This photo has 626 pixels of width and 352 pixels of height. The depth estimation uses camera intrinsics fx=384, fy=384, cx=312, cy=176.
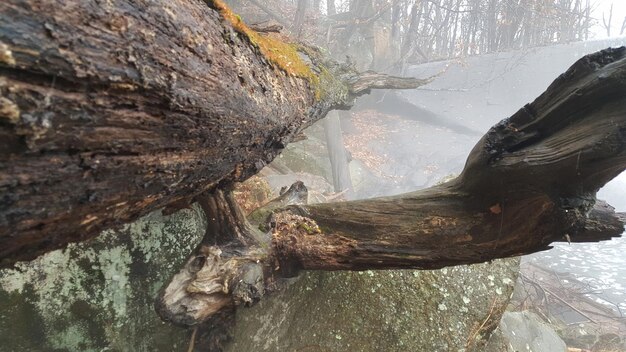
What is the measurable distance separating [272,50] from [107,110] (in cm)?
162

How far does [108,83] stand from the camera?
1.02 m

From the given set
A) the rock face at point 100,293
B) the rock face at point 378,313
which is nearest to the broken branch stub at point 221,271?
the rock face at point 378,313

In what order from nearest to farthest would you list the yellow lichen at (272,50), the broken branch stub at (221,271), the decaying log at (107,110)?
the decaying log at (107,110) → the yellow lichen at (272,50) → the broken branch stub at (221,271)

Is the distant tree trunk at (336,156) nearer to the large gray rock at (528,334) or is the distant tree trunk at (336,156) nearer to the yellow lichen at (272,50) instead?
the large gray rock at (528,334)

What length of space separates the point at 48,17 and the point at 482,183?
185 centimetres

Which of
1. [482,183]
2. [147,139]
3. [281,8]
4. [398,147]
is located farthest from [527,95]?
[147,139]

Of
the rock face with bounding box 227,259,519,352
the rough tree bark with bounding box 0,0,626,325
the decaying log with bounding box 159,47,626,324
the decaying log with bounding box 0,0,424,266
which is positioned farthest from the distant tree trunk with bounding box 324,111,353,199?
the decaying log with bounding box 0,0,424,266

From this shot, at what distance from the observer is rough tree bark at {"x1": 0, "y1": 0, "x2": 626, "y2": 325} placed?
92 cm

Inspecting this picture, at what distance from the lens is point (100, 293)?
2941mm

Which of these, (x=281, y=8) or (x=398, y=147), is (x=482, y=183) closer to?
(x=398, y=147)

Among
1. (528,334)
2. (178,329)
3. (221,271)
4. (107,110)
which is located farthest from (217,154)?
(528,334)

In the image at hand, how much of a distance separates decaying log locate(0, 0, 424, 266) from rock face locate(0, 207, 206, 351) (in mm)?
1662

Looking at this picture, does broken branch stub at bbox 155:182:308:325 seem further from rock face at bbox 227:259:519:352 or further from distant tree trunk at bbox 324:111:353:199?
distant tree trunk at bbox 324:111:353:199

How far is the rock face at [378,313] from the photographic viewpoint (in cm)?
286
